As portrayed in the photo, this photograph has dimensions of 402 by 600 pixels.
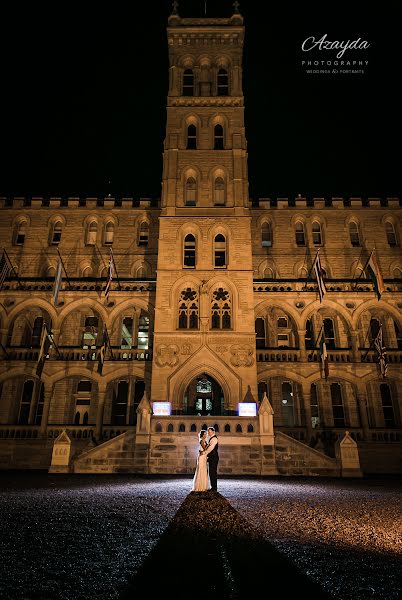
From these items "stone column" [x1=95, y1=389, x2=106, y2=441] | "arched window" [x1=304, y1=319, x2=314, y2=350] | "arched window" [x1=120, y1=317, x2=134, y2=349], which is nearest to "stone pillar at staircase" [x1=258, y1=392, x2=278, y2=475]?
"arched window" [x1=304, y1=319, x2=314, y2=350]

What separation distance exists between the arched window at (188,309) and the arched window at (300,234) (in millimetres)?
11414

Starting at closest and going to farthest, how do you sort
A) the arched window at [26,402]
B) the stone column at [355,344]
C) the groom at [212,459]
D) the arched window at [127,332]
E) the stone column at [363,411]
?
the groom at [212,459] → the stone column at [363,411] → the stone column at [355,344] → the arched window at [26,402] → the arched window at [127,332]

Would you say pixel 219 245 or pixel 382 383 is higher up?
pixel 219 245

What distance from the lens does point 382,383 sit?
2717 cm

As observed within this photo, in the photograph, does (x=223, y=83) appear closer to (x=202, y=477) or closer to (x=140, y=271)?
(x=140, y=271)

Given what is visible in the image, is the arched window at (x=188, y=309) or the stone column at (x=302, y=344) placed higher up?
the arched window at (x=188, y=309)

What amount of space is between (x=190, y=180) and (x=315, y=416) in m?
17.5

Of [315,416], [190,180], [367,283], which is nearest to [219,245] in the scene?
[190,180]

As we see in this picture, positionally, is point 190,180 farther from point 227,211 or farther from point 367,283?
point 367,283

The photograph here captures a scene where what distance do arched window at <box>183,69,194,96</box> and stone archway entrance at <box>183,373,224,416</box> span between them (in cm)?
2060

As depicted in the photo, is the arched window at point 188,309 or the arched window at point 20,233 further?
the arched window at point 20,233

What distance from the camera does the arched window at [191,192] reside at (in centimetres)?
2833

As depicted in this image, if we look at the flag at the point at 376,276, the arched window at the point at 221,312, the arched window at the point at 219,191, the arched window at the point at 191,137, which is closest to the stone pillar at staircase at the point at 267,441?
the arched window at the point at 221,312

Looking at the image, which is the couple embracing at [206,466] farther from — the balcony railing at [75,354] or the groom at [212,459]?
the balcony railing at [75,354]
